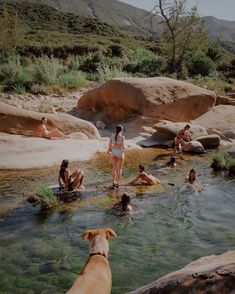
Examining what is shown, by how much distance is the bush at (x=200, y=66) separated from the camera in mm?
27266

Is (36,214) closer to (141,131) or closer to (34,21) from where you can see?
(141,131)

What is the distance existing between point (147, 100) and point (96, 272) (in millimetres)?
13960

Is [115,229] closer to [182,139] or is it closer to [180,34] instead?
[182,139]

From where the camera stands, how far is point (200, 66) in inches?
1075

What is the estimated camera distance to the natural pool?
6.05 metres

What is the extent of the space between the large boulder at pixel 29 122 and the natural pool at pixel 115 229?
3082 mm

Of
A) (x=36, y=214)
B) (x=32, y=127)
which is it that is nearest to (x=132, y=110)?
(x=32, y=127)

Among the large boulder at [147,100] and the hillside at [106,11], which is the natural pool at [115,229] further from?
the hillside at [106,11]

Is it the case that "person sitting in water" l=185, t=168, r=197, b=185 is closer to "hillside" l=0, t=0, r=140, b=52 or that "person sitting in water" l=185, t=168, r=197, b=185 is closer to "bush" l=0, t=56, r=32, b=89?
"bush" l=0, t=56, r=32, b=89

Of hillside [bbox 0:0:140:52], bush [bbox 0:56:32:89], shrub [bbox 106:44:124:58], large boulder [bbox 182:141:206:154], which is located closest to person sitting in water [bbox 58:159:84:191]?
large boulder [bbox 182:141:206:154]


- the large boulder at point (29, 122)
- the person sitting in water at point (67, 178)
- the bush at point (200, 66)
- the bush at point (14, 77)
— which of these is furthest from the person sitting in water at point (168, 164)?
the bush at point (200, 66)

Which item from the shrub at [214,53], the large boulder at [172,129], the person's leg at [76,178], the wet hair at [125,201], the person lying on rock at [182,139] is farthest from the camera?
the shrub at [214,53]

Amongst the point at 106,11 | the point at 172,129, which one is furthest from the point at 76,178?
the point at 106,11

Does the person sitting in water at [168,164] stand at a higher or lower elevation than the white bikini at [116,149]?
lower
